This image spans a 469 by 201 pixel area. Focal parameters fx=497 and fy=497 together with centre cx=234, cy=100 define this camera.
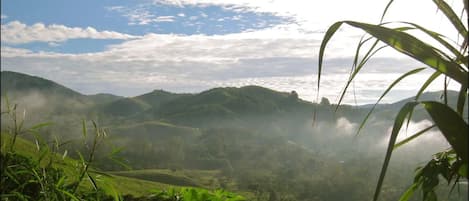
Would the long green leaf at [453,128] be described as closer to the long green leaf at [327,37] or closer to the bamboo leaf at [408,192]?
the long green leaf at [327,37]

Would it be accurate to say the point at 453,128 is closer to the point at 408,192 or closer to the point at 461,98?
the point at 461,98

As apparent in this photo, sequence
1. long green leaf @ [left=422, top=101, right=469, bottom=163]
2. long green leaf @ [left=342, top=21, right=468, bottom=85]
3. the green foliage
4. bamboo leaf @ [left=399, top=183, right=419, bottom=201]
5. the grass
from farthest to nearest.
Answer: the grass < the green foliage < bamboo leaf @ [left=399, top=183, right=419, bottom=201] < long green leaf @ [left=342, top=21, right=468, bottom=85] < long green leaf @ [left=422, top=101, right=469, bottom=163]

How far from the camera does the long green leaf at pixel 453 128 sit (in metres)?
1.49

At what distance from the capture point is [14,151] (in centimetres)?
194

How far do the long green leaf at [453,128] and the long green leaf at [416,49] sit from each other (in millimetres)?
160

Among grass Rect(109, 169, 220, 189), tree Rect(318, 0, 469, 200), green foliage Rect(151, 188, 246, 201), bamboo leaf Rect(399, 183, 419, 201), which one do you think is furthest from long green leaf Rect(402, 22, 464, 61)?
grass Rect(109, 169, 220, 189)

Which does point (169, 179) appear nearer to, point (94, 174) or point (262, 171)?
point (262, 171)

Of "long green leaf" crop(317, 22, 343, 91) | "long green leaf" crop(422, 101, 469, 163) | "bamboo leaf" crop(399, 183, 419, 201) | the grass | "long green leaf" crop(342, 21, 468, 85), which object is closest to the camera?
"long green leaf" crop(422, 101, 469, 163)

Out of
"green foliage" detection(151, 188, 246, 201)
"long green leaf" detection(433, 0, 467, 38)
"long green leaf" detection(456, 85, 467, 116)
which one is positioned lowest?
"green foliage" detection(151, 188, 246, 201)

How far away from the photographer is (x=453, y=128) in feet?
4.96

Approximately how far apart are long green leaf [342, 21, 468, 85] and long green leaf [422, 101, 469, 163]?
0.53 ft

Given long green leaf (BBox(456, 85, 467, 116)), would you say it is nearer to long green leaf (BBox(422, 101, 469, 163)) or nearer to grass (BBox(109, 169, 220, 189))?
long green leaf (BBox(422, 101, 469, 163))

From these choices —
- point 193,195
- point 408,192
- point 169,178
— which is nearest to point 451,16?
point 408,192

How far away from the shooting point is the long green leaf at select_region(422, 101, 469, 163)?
58.8 inches
